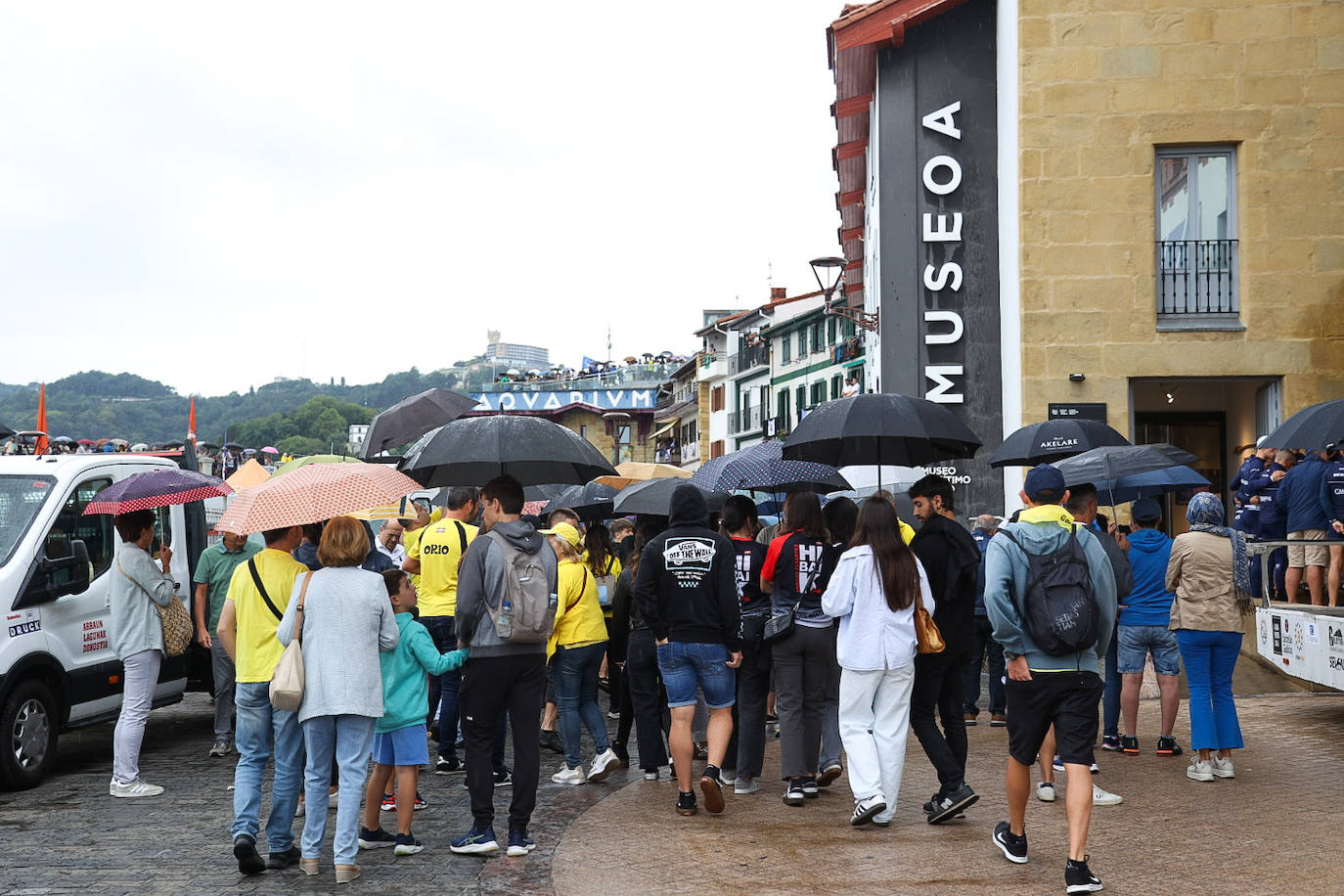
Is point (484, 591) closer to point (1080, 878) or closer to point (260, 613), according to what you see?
point (260, 613)

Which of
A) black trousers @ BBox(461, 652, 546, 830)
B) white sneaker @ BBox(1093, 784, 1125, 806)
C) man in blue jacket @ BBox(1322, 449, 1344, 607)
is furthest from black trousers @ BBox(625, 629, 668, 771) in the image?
man in blue jacket @ BBox(1322, 449, 1344, 607)

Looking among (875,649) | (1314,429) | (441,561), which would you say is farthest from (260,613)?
(1314,429)

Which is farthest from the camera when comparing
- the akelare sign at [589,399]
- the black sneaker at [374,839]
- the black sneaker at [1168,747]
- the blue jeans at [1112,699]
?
the akelare sign at [589,399]

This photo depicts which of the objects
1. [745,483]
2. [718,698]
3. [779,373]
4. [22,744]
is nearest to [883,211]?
[745,483]

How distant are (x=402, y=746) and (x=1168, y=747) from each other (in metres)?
5.77

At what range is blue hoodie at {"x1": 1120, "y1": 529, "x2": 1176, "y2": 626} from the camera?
9680 mm

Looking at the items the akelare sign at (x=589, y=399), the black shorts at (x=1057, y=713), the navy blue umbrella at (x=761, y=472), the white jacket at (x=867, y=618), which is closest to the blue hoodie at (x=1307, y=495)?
the navy blue umbrella at (x=761, y=472)

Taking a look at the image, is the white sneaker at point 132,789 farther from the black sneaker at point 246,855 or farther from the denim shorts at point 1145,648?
the denim shorts at point 1145,648

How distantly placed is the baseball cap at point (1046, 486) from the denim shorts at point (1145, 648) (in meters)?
3.38

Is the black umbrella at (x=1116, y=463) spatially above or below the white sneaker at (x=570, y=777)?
above

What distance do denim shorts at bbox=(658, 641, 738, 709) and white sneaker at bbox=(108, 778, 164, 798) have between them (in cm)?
362

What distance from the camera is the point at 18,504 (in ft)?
31.0

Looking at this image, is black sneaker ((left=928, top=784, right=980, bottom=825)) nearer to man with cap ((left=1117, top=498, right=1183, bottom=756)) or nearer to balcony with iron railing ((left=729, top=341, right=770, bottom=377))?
man with cap ((left=1117, top=498, right=1183, bottom=756))

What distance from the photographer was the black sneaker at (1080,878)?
19.9 ft
